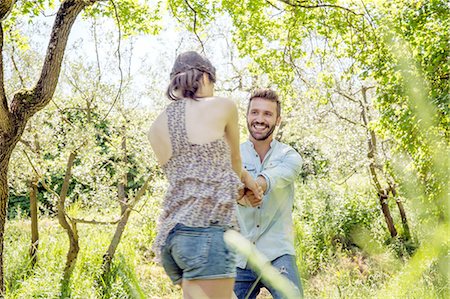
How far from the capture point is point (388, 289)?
210 inches

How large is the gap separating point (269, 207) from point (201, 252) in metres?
0.88

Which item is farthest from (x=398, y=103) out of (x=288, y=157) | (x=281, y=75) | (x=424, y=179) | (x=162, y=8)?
(x=288, y=157)

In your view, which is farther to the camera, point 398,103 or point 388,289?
point 398,103

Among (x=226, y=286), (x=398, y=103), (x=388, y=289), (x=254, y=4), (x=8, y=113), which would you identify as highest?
(x=254, y=4)

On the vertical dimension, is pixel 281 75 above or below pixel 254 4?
below

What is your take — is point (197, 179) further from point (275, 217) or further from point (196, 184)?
point (275, 217)

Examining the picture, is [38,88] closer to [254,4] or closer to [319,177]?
[254,4]

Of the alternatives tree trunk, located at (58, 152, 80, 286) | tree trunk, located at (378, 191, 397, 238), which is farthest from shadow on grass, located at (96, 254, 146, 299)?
tree trunk, located at (378, 191, 397, 238)

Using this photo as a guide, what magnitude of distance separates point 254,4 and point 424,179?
2.69m

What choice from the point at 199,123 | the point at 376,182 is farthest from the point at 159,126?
the point at 376,182

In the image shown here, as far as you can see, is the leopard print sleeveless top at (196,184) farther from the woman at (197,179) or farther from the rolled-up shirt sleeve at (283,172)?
the rolled-up shirt sleeve at (283,172)

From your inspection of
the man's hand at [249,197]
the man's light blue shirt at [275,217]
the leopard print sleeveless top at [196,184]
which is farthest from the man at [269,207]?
the leopard print sleeveless top at [196,184]

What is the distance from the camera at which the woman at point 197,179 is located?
1.62m

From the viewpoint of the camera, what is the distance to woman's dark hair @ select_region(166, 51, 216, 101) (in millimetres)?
1780
